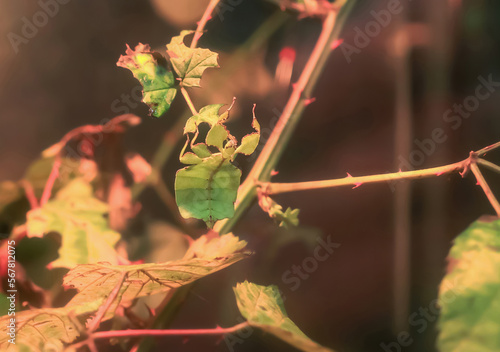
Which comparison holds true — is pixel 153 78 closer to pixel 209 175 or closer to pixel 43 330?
pixel 209 175

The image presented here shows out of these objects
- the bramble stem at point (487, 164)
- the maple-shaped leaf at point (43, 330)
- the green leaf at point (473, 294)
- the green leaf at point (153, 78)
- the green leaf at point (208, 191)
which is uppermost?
the green leaf at point (153, 78)

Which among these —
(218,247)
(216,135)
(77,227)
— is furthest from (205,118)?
(77,227)

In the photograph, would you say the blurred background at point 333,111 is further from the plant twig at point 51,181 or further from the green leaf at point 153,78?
the green leaf at point 153,78

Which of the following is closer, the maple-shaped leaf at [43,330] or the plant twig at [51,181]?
the maple-shaped leaf at [43,330]

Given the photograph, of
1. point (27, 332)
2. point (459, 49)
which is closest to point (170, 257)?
point (27, 332)

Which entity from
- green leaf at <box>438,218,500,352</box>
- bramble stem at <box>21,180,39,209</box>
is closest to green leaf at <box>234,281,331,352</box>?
green leaf at <box>438,218,500,352</box>

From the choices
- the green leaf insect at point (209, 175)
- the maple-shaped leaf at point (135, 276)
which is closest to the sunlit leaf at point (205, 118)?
the green leaf insect at point (209, 175)
